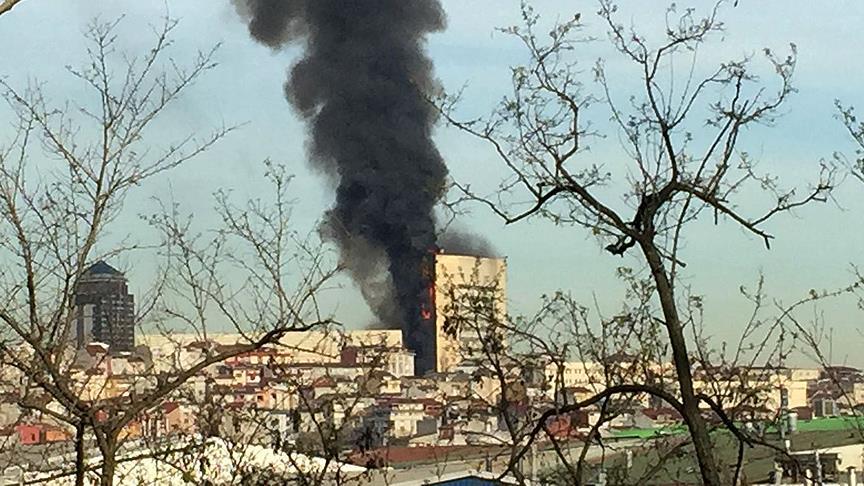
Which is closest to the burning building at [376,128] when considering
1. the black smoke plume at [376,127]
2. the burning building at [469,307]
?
the black smoke plume at [376,127]

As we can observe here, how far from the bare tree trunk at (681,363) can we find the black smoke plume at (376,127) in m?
50.4

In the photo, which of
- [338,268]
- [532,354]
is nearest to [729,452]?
[532,354]

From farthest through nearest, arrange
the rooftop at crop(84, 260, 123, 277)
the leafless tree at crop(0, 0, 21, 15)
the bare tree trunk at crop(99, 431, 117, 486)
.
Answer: the rooftop at crop(84, 260, 123, 277) → the bare tree trunk at crop(99, 431, 117, 486) → the leafless tree at crop(0, 0, 21, 15)

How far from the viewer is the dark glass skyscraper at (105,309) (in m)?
9.36

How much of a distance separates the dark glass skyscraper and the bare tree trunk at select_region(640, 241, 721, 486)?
13.0ft

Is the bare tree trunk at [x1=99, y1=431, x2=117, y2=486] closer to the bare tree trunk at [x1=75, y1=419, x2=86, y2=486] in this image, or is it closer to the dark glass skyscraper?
the bare tree trunk at [x1=75, y1=419, x2=86, y2=486]

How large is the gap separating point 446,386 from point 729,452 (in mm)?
10133

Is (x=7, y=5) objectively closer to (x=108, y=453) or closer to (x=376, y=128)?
(x=108, y=453)

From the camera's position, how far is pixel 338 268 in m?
10.6

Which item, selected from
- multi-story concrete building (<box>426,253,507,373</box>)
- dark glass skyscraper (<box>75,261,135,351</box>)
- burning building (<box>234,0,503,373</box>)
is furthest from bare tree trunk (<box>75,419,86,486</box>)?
burning building (<box>234,0,503,373</box>)

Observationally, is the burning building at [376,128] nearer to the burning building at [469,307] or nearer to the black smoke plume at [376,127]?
the black smoke plume at [376,127]

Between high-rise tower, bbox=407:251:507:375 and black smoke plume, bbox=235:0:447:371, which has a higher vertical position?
black smoke plume, bbox=235:0:447:371

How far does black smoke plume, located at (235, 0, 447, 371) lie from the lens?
5841 centimetres

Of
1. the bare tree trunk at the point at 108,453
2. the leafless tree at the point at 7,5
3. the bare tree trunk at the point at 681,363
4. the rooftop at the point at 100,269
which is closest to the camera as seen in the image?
the leafless tree at the point at 7,5
